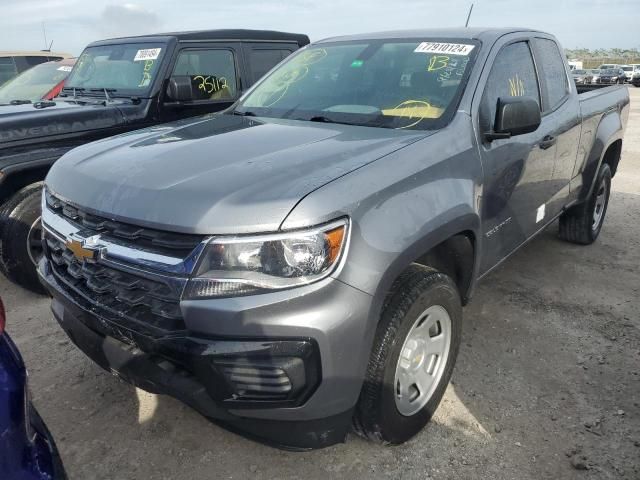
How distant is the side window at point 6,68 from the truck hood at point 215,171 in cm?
825

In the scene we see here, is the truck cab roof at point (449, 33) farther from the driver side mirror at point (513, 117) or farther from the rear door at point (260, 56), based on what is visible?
the rear door at point (260, 56)

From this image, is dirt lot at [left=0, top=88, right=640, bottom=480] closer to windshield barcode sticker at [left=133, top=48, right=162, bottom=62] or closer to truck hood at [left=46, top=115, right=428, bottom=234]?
truck hood at [left=46, top=115, right=428, bottom=234]

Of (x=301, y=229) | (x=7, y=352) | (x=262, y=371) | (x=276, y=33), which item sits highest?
(x=276, y=33)

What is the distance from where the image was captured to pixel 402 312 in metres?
2.12

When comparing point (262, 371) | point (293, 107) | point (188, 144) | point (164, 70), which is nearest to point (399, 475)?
point (262, 371)

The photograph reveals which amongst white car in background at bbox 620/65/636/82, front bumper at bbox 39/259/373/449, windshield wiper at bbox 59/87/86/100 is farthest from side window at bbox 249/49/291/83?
white car in background at bbox 620/65/636/82

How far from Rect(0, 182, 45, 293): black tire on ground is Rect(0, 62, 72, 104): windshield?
2798 millimetres

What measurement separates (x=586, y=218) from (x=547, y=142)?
1.76 meters

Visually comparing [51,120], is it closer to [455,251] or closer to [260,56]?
[260,56]

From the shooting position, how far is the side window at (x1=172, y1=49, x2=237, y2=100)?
4.80m

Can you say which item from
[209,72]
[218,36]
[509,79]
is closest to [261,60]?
[218,36]

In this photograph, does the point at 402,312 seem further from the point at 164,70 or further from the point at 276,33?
the point at 276,33

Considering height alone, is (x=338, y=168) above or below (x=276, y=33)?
below

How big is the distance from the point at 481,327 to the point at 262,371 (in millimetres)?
2103
